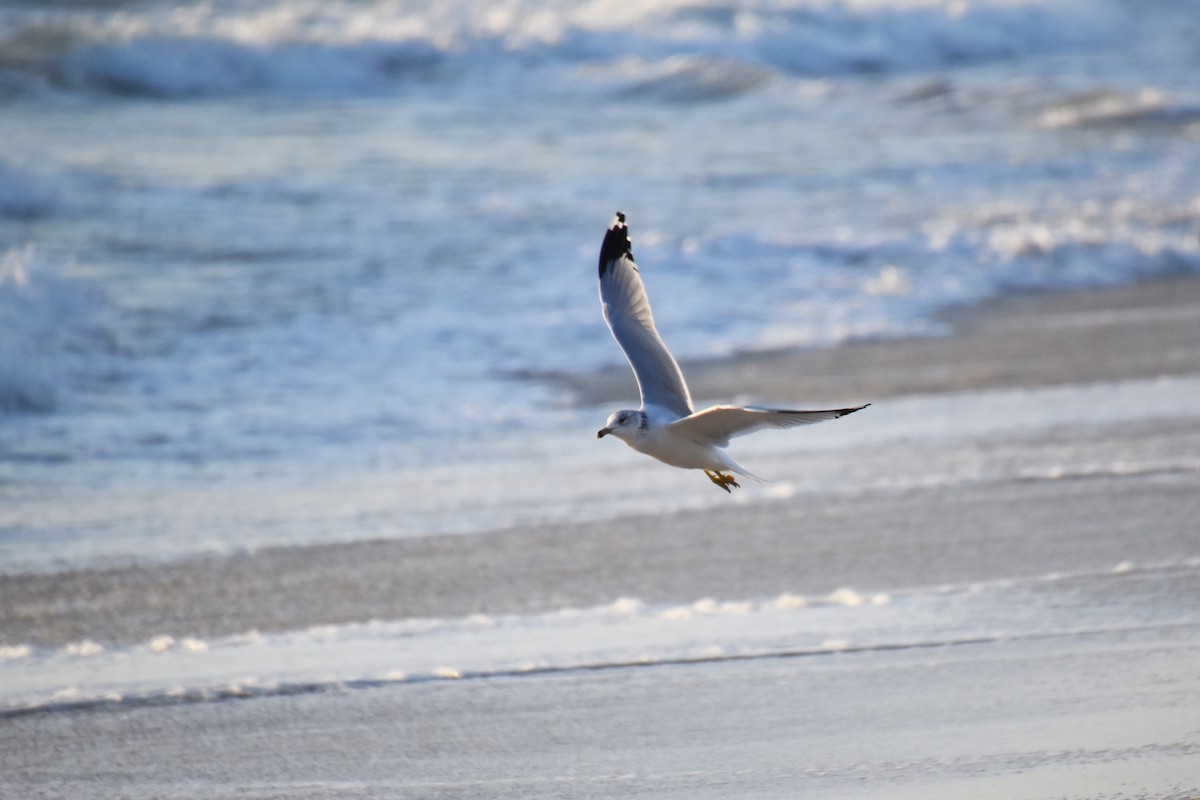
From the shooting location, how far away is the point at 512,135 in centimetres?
1922

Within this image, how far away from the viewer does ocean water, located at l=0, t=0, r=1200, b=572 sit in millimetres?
7184

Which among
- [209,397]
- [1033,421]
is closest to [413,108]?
[209,397]

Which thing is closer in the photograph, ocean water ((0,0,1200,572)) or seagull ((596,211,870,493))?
seagull ((596,211,870,493))

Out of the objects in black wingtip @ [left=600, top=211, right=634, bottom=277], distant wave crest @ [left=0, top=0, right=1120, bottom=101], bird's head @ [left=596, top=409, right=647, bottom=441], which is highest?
distant wave crest @ [left=0, top=0, right=1120, bottom=101]

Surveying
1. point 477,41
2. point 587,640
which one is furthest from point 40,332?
point 477,41

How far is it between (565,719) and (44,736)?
1375mm

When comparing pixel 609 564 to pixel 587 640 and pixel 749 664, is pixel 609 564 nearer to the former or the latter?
pixel 587 640

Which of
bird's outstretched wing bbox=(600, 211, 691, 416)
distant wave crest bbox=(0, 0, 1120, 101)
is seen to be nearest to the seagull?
bird's outstretched wing bbox=(600, 211, 691, 416)

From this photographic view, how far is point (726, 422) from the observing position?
4.40m

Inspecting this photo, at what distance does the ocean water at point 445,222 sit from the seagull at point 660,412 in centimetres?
127

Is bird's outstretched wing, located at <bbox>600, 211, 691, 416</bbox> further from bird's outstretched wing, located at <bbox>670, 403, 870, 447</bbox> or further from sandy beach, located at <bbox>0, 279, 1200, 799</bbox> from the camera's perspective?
sandy beach, located at <bbox>0, 279, 1200, 799</bbox>

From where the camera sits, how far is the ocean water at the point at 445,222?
7.18m

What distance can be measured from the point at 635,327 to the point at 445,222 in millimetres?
8811

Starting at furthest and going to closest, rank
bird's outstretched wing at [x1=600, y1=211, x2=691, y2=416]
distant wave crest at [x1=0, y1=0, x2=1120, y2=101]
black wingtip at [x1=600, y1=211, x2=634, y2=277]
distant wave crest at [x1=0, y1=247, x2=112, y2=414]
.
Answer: distant wave crest at [x1=0, y1=0, x2=1120, y2=101], distant wave crest at [x1=0, y1=247, x2=112, y2=414], black wingtip at [x1=600, y1=211, x2=634, y2=277], bird's outstretched wing at [x1=600, y1=211, x2=691, y2=416]
